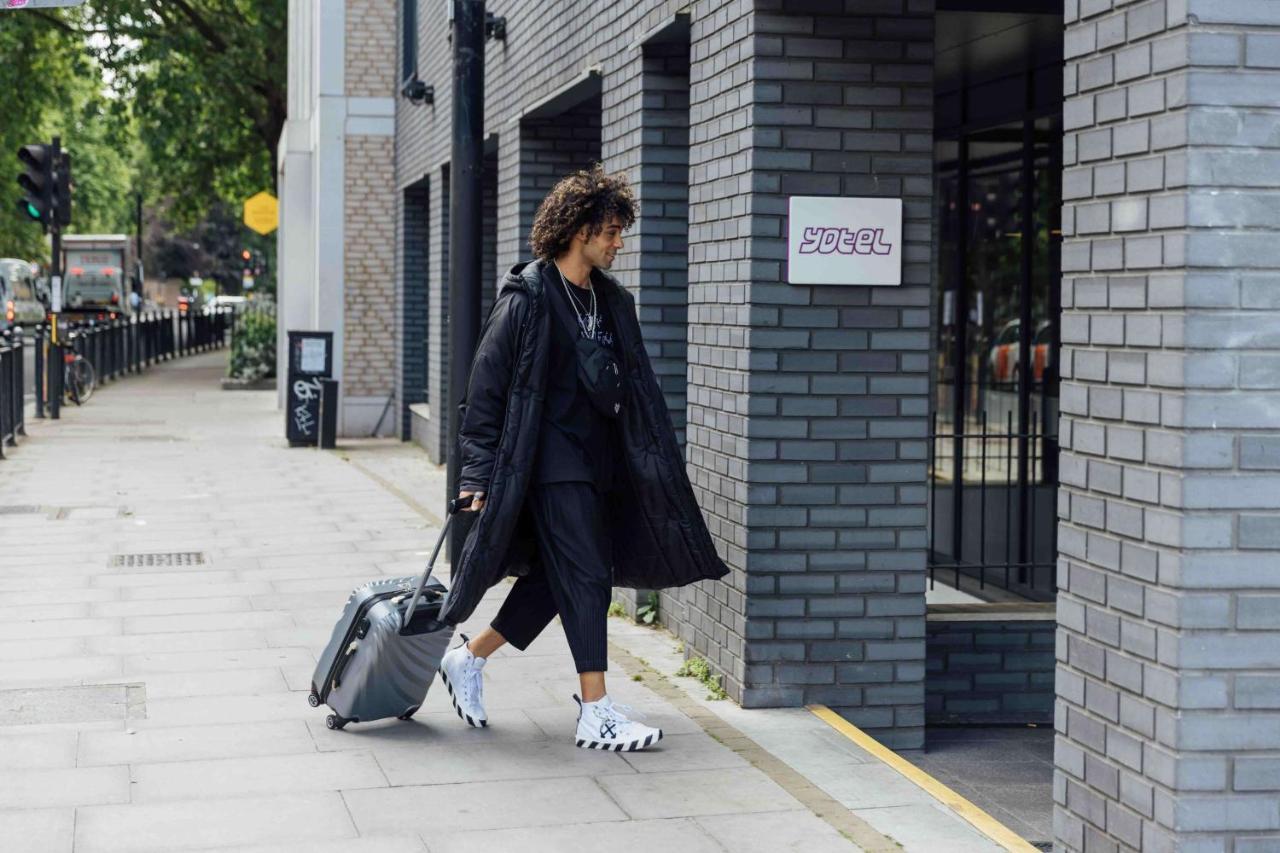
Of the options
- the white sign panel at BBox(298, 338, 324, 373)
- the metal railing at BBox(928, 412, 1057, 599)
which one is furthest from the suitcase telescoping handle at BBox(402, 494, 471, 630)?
the white sign panel at BBox(298, 338, 324, 373)

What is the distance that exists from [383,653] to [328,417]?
13031mm

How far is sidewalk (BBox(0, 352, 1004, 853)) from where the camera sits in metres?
4.99

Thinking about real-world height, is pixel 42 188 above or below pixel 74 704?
above

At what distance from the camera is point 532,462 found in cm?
573

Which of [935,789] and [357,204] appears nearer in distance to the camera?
[935,789]

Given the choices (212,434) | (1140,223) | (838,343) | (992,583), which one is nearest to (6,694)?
(838,343)

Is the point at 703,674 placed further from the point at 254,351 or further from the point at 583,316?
the point at 254,351

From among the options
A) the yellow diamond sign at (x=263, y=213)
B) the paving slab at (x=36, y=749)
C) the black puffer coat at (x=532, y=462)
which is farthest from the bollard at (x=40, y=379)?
the black puffer coat at (x=532, y=462)

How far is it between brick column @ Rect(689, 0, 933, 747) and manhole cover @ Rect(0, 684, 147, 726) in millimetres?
2177

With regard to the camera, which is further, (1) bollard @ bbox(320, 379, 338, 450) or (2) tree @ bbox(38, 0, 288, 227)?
(2) tree @ bbox(38, 0, 288, 227)

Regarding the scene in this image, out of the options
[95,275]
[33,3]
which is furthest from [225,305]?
[33,3]

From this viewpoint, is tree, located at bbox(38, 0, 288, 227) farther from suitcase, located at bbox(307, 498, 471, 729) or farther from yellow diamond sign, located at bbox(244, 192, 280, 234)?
suitcase, located at bbox(307, 498, 471, 729)

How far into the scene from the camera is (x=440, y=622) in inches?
237

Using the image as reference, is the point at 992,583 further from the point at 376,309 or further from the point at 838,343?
the point at 376,309
